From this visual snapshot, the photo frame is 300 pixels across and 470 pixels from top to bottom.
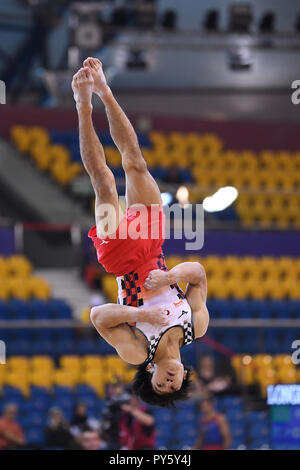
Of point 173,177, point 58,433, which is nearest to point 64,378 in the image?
point 58,433

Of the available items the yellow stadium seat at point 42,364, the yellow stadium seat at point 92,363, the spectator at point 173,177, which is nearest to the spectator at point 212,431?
the yellow stadium seat at point 92,363

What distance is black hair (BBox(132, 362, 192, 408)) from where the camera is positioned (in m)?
5.60

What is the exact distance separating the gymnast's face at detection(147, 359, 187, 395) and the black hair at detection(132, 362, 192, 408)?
0.12 meters

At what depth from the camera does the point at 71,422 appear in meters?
8.95

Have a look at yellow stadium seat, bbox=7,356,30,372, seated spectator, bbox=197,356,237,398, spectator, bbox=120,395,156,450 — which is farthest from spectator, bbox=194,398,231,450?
yellow stadium seat, bbox=7,356,30,372

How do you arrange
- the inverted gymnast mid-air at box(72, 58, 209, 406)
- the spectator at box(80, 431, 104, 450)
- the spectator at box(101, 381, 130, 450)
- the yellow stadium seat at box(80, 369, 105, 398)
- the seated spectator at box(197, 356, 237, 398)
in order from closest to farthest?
the inverted gymnast mid-air at box(72, 58, 209, 406) < the spectator at box(101, 381, 130, 450) < the spectator at box(80, 431, 104, 450) < the seated spectator at box(197, 356, 237, 398) < the yellow stadium seat at box(80, 369, 105, 398)

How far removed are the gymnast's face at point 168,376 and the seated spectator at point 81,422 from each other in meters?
3.18

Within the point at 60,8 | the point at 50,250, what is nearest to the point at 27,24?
the point at 60,8

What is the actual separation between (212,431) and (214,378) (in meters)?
0.89

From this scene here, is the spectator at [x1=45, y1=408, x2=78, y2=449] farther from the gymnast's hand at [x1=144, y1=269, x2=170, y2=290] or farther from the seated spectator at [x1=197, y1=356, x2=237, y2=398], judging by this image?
the gymnast's hand at [x1=144, y1=269, x2=170, y2=290]

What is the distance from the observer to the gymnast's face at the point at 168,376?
5348mm

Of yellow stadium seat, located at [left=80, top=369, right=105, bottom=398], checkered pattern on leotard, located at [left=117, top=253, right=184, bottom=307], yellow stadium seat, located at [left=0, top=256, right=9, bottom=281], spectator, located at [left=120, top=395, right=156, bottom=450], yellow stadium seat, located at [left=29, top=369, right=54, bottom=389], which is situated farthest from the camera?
yellow stadium seat, located at [left=0, top=256, right=9, bottom=281]

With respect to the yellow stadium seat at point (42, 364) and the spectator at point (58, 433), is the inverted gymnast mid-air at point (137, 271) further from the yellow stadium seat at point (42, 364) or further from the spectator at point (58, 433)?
the yellow stadium seat at point (42, 364)
